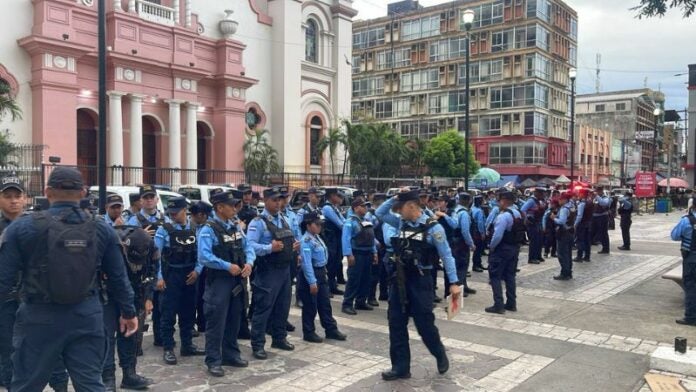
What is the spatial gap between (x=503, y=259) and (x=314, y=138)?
993 inches

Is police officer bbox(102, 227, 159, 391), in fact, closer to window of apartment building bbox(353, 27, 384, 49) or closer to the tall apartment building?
the tall apartment building

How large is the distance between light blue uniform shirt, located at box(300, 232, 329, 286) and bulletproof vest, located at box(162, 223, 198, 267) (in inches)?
51.5

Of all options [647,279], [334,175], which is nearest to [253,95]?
[334,175]

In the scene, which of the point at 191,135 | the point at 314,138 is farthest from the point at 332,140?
the point at 191,135

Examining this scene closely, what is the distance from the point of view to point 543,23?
5444 centimetres

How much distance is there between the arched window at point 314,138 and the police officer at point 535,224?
19.3m

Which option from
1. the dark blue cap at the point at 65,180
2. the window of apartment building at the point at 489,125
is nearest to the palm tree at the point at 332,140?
the dark blue cap at the point at 65,180

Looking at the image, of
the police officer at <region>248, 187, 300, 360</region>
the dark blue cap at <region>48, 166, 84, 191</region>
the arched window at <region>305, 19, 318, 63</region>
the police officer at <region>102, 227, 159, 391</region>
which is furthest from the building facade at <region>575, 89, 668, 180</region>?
the dark blue cap at <region>48, 166, 84, 191</region>

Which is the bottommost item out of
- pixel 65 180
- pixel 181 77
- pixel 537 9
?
pixel 65 180

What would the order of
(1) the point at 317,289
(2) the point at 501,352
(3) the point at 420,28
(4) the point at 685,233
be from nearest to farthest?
(2) the point at 501,352 → (1) the point at 317,289 → (4) the point at 685,233 → (3) the point at 420,28

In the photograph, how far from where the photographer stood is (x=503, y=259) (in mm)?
9055

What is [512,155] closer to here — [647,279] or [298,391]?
[647,279]

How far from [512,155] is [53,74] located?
143 ft

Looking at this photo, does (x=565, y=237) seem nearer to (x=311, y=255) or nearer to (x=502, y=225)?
(x=502, y=225)
